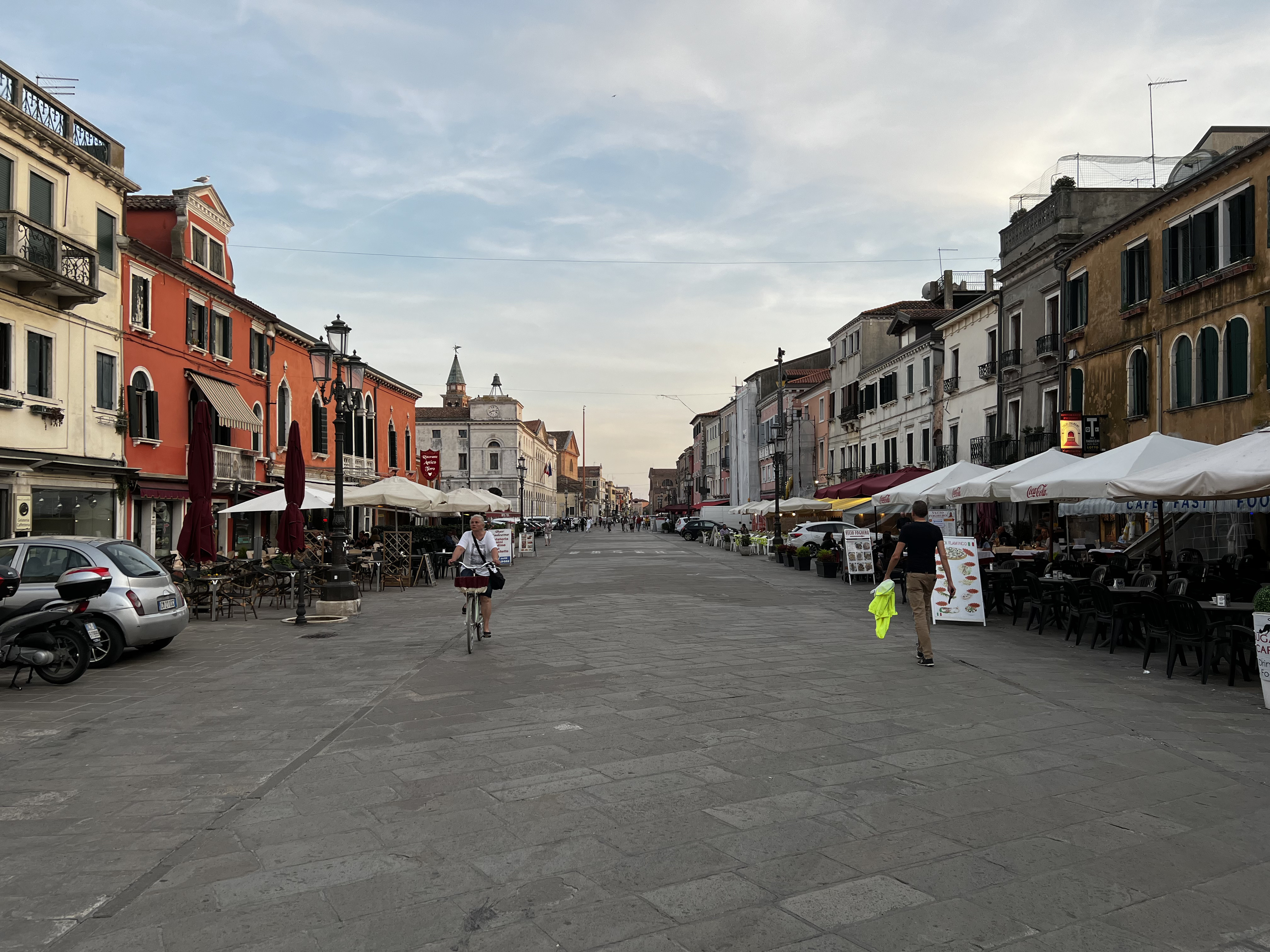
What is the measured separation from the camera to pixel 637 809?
16.7 feet

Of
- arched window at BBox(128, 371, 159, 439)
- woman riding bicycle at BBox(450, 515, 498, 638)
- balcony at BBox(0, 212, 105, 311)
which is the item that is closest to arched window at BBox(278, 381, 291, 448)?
arched window at BBox(128, 371, 159, 439)

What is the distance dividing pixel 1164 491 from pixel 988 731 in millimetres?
4757

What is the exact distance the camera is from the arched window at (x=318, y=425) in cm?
A: 3531

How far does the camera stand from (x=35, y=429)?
1914 cm

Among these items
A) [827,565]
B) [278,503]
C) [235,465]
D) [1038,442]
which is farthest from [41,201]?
[1038,442]

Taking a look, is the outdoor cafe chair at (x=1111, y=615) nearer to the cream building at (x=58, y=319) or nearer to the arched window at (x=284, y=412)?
the cream building at (x=58, y=319)

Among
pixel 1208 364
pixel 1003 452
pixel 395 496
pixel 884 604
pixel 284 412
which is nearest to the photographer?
pixel 884 604

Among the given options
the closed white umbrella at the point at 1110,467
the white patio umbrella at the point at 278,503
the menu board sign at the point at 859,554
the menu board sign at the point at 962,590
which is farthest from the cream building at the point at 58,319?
the closed white umbrella at the point at 1110,467

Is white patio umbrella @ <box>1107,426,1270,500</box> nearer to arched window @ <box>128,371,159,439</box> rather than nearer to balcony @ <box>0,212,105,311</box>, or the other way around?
balcony @ <box>0,212,105,311</box>

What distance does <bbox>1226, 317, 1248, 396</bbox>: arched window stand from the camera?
57.0 feet

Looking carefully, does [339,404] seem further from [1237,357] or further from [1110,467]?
[1237,357]

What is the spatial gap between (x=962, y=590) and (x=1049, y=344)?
1398cm

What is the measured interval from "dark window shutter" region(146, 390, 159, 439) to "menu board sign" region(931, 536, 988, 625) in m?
19.4

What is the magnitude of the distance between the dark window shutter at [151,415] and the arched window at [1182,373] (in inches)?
951
